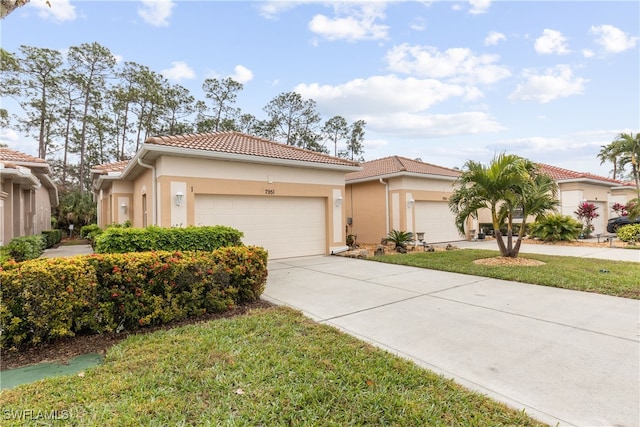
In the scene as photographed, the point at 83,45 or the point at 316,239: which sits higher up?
the point at 83,45

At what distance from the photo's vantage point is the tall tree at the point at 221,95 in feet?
110

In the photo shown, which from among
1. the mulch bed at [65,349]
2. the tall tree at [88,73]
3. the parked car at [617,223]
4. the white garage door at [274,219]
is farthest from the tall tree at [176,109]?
the parked car at [617,223]

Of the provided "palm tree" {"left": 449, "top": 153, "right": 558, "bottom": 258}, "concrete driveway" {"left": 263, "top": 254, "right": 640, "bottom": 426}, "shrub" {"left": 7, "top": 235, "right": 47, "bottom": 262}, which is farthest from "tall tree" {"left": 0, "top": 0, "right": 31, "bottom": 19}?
"palm tree" {"left": 449, "top": 153, "right": 558, "bottom": 258}

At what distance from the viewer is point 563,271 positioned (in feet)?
27.1

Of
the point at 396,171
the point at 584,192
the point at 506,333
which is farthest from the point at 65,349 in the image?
the point at 584,192

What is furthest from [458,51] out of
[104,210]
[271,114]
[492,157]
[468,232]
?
[271,114]

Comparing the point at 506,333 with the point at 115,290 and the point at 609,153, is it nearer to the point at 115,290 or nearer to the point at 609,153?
the point at 115,290

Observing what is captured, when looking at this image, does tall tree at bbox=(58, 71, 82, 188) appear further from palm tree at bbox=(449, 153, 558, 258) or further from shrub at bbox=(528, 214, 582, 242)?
shrub at bbox=(528, 214, 582, 242)

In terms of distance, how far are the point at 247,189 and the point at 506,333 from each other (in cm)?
835

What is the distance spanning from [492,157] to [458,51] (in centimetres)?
455

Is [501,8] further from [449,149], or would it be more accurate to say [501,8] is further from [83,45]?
[83,45]

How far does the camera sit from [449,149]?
23312mm

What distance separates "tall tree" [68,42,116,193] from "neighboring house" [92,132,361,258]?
21.2m

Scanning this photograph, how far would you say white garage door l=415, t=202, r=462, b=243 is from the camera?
1622cm
